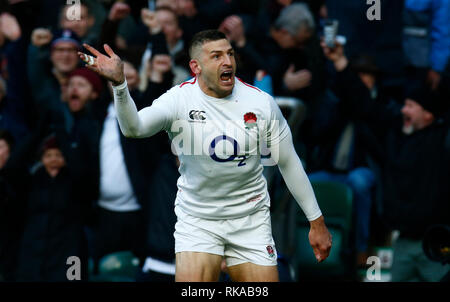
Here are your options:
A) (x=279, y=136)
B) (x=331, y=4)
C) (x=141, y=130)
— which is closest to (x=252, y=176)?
(x=279, y=136)

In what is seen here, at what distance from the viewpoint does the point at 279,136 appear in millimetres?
5723

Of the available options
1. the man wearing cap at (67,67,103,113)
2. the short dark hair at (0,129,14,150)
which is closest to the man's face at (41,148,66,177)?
the short dark hair at (0,129,14,150)

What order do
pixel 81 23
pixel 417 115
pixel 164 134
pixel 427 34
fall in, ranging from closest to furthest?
pixel 417 115 < pixel 164 134 < pixel 427 34 < pixel 81 23

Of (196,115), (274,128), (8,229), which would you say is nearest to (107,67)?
(196,115)

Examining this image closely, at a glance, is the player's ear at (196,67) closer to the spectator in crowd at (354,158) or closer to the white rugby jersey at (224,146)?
the white rugby jersey at (224,146)

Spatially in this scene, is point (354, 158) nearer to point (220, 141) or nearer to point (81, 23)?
point (81, 23)

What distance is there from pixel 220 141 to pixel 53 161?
10.4 feet

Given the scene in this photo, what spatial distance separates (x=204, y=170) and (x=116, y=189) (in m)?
2.98

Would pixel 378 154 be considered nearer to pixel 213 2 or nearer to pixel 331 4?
pixel 331 4

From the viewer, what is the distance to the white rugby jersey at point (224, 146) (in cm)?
561

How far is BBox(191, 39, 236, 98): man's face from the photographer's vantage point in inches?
222

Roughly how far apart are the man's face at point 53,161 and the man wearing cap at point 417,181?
281 cm

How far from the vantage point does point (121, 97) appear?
17.1 feet

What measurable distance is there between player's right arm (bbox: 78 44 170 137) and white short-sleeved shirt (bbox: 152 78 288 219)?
22cm
